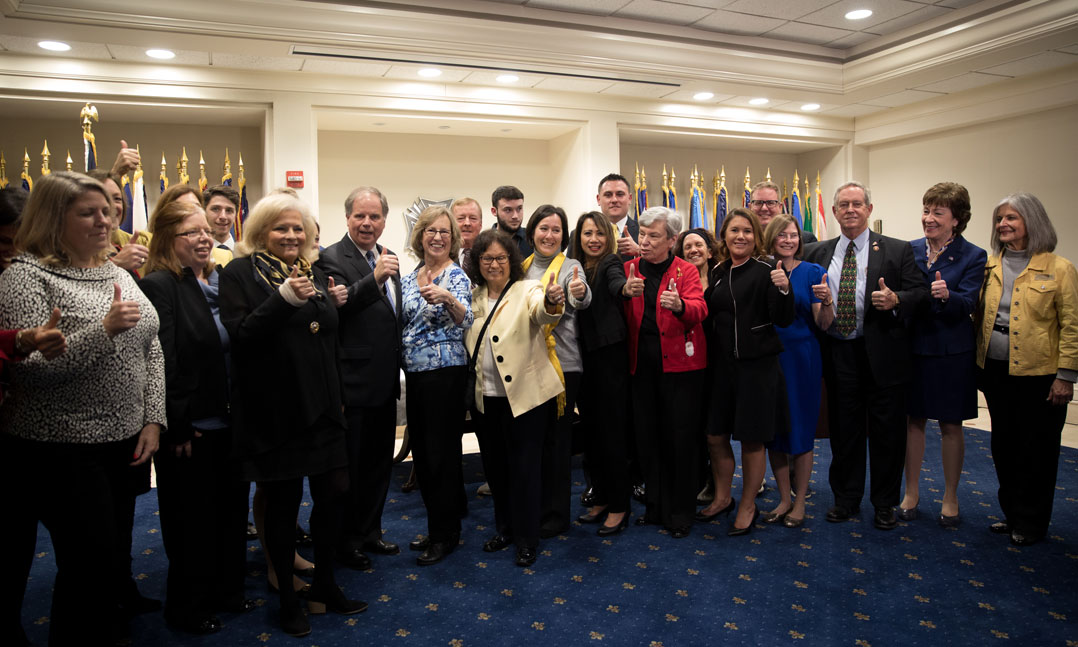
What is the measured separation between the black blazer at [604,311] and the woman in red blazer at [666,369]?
9 centimetres

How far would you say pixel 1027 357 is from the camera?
11.6 feet

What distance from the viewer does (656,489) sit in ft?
12.9

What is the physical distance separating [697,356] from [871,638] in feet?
4.80

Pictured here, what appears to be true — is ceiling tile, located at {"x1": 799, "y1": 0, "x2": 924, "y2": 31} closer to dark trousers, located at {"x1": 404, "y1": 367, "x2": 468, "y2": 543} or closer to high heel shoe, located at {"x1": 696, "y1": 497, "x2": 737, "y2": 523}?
high heel shoe, located at {"x1": 696, "y1": 497, "x2": 737, "y2": 523}

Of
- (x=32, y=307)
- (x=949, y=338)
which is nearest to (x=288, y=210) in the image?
(x=32, y=307)

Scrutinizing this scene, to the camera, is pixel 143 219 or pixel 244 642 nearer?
pixel 244 642

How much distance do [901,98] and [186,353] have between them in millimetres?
8449

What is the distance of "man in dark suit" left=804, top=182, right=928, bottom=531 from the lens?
3799 mm

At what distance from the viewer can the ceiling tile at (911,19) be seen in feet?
22.5

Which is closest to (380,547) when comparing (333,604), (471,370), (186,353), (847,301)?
(333,604)

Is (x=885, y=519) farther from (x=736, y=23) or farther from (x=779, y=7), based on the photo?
(x=736, y=23)

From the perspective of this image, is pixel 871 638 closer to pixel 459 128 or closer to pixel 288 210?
pixel 288 210

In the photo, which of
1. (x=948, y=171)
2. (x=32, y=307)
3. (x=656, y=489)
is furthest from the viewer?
(x=948, y=171)

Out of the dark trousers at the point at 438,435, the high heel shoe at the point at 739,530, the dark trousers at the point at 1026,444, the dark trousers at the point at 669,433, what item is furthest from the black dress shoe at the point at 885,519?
the dark trousers at the point at 438,435
